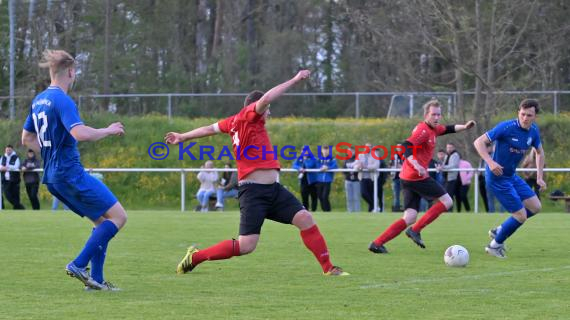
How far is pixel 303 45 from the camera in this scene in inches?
1870

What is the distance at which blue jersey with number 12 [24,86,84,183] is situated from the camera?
8.64m

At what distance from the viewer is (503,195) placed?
496 inches

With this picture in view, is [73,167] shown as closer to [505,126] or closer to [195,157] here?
[505,126]

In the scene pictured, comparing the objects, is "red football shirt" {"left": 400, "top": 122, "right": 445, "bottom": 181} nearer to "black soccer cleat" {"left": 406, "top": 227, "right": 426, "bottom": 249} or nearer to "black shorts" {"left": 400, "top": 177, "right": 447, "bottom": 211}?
"black shorts" {"left": 400, "top": 177, "right": 447, "bottom": 211}

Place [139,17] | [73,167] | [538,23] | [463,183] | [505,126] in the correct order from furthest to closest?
[139,17], [538,23], [463,183], [505,126], [73,167]

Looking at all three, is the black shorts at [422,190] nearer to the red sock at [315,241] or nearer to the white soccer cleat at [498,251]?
the white soccer cleat at [498,251]

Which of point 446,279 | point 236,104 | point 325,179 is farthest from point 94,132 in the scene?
point 236,104

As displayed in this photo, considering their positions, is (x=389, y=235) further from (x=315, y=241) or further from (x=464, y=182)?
(x=464, y=182)

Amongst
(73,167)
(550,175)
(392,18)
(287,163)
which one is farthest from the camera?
(392,18)

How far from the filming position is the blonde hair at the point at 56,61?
28.7ft

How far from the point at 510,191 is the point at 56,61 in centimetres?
605

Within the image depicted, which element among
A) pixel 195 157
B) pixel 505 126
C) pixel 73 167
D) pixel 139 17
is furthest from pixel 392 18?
pixel 73 167

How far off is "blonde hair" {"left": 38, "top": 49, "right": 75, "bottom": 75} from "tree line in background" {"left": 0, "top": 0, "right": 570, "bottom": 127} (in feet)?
72.6

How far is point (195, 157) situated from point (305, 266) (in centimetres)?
2234
